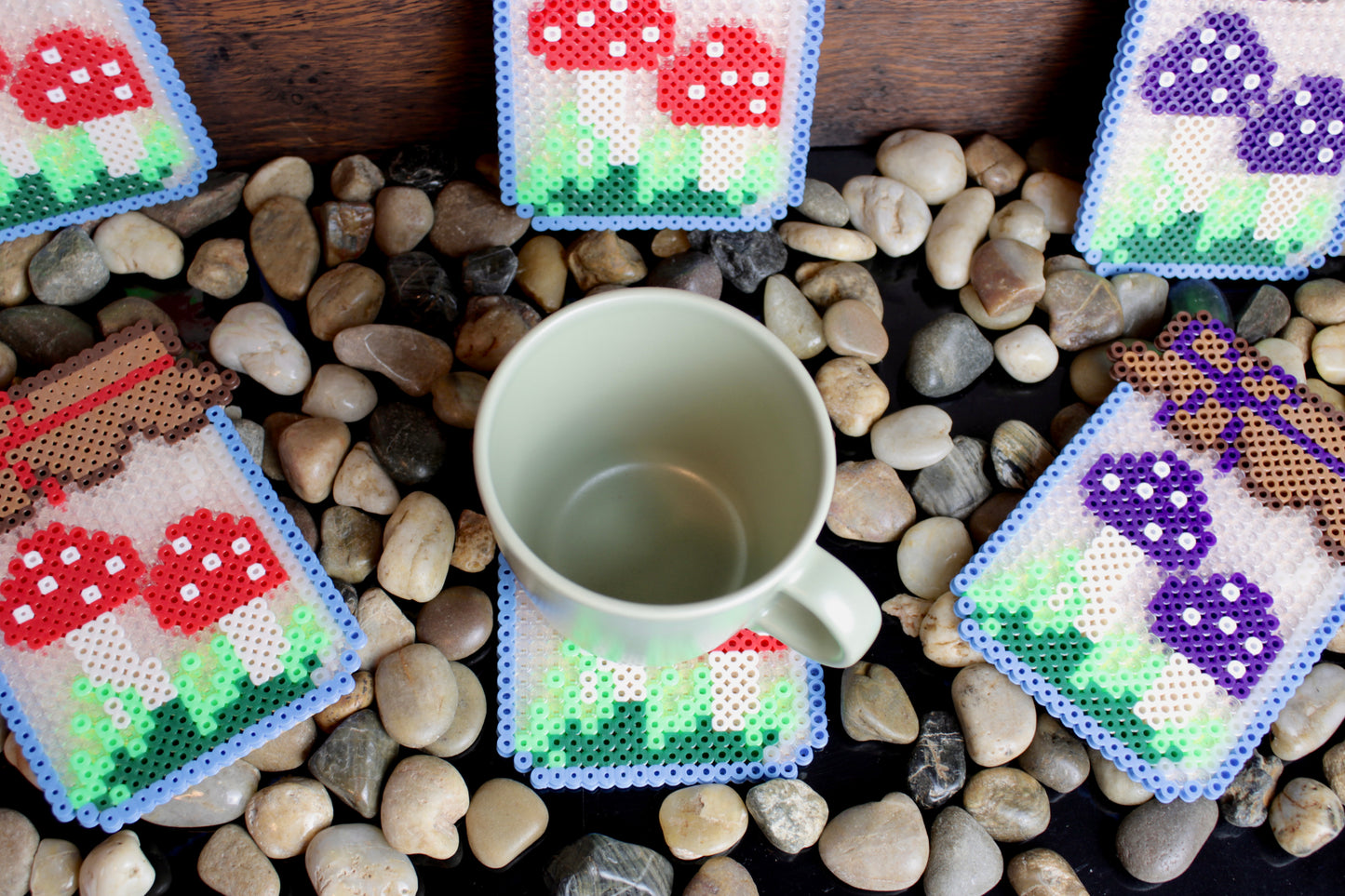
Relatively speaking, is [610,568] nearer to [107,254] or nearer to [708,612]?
[708,612]

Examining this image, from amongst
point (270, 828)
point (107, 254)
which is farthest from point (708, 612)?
point (107, 254)

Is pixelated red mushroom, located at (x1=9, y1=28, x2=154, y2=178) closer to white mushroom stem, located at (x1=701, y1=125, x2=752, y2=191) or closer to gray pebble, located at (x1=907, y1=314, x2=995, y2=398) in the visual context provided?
white mushroom stem, located at (x1=701, y1=125, x2=752, y2=191)

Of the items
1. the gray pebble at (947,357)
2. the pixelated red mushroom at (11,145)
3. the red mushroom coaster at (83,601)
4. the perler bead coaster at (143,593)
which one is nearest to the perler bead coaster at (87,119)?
the pixelated red mushroom at (11,145)

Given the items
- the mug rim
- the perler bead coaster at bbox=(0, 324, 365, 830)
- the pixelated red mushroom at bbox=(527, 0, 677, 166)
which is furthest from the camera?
the pixelated red mushroom at bbox=(527, 0, 677, 166)

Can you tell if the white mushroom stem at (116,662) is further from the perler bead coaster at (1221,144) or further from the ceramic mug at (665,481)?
the perler bead coaster at (1221,144)

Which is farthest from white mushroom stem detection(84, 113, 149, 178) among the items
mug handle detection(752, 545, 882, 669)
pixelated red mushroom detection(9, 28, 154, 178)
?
mug handle detection(752, 545, 882, 669)
